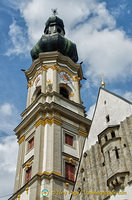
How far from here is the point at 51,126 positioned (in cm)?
2186

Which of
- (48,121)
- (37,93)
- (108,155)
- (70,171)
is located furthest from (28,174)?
(108,155)

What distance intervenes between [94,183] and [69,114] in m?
9.27

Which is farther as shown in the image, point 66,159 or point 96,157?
point 66,159

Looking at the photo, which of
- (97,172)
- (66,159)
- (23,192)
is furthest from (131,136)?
(23,192)

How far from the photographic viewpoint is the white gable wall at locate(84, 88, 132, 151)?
15.2 m

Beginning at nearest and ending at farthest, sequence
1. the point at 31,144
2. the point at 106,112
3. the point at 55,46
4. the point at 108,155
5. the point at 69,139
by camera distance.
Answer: the point at 108,155, the point at 106,112, the point at 69,139, the point at 31,144, the point at 55,46

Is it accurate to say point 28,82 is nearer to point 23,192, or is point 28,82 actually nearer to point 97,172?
point 23,192

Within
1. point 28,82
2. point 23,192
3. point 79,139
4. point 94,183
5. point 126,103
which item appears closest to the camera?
point 94,183

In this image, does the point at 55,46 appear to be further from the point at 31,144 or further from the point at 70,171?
the point at 70,171

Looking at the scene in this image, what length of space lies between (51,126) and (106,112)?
21.2ft

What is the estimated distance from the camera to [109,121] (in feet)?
51.3

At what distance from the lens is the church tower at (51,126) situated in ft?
61.8

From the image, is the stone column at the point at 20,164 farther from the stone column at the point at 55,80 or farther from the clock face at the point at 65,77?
the clock face at the point at 65,77

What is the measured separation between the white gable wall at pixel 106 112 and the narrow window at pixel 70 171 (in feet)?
13.5
